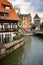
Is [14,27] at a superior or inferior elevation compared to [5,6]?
inferior

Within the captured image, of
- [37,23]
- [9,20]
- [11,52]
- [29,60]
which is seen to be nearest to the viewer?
[29,60]

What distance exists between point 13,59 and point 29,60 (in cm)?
268

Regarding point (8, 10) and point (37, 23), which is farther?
point (37, 23)

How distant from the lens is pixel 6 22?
4491cm

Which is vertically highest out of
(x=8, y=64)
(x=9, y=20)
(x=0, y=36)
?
(x=9, y=20)

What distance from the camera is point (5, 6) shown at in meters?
46.9

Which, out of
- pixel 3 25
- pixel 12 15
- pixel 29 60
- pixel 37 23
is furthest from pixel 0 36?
pixel 37 23

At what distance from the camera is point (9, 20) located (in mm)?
45406

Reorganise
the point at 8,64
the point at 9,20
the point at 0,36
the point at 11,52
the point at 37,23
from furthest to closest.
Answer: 1. the point at 37,23
2. the point at 9,20
3. the point at 0,36
4. the point at 11,52
5. the point at 8,64

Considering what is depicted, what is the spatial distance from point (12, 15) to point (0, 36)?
7.72 metres

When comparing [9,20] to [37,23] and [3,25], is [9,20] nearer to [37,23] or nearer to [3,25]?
[3,25]

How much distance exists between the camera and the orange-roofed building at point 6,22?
42875mm

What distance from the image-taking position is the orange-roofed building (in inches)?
1688

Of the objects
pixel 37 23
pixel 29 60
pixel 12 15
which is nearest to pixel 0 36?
pixel 12 15
